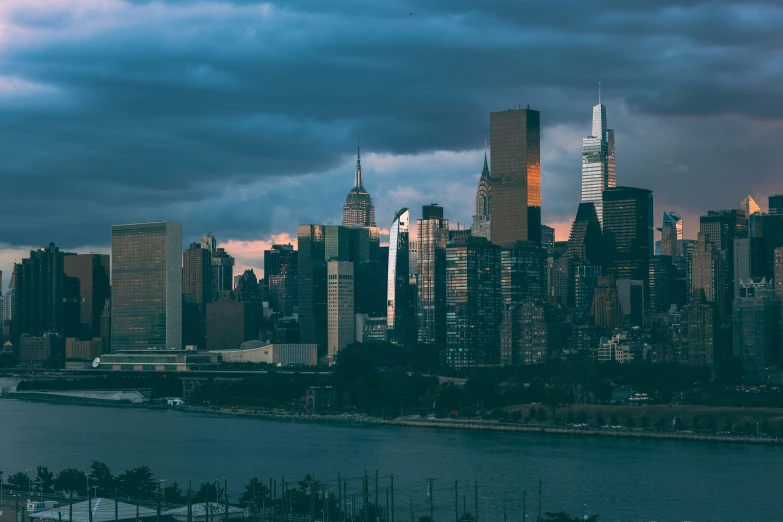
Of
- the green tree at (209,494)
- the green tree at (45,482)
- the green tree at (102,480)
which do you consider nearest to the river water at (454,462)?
the green tree at (209,494)

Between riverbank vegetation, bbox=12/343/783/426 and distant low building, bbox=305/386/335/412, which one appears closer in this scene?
riverbank vegetation, bbox=12/343/783/426

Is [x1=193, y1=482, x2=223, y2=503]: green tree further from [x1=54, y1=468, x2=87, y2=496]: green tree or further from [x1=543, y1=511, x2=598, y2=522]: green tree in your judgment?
[x1=543, y1=511, x2=598, y2=522]: green tree

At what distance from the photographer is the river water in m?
84.6

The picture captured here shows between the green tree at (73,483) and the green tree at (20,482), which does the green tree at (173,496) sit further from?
the green tree at (20,482)

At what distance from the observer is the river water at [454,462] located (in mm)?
84562

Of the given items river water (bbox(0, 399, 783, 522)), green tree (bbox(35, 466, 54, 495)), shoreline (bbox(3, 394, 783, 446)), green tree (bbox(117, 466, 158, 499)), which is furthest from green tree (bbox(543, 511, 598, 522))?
shoreline (bbox(3, 394, 783, 446))

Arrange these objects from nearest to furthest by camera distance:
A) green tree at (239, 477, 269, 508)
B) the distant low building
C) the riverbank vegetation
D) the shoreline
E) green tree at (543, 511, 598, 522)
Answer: green tree at (543, 511, 598, 522), green tree at (239, 477, 269, 508), the shoreline, the riverbank vegetation, the distant low building

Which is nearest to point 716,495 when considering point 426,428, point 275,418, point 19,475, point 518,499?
point 518,499

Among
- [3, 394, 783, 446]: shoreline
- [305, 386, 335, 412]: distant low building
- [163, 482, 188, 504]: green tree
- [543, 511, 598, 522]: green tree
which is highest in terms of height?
[305, 386, 335, 412]: distant low building

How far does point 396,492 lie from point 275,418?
7601cm

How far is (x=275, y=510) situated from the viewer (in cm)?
7275

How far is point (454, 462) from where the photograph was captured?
347ft

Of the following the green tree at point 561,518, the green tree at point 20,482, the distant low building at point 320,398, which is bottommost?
the green tree at point 561,518

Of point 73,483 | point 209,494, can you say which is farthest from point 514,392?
point 209,494
